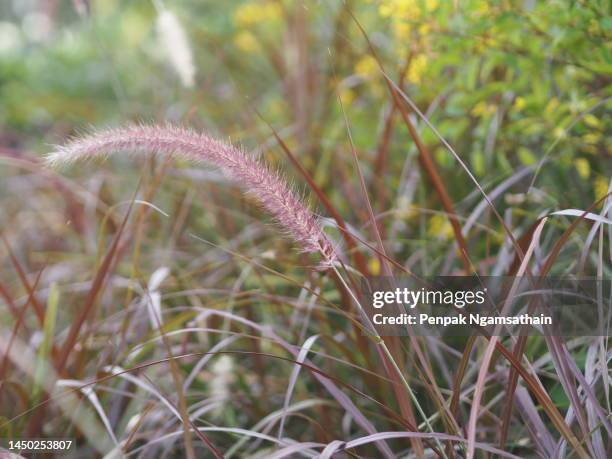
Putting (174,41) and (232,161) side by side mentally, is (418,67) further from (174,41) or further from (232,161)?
(232,161)

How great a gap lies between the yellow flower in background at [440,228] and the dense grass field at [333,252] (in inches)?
1.7

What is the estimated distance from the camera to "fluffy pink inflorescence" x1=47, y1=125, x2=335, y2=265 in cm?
111

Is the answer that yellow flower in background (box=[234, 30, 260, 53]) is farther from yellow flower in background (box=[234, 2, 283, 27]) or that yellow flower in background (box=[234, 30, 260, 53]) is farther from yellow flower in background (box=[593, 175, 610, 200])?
yellow flower in background (box=[593, 175, 610, 200])

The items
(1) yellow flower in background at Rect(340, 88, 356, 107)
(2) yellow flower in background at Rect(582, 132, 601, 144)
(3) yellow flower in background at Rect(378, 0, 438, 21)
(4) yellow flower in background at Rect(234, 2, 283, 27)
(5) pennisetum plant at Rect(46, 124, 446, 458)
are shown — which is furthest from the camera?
(4) yellow flower in background at Rect(234, 2, 283, 27)

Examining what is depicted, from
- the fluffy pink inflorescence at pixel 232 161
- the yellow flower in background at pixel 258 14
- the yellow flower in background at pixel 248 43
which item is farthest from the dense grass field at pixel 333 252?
the yellow flower in background at pixel 248 43

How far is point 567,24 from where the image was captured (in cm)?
160

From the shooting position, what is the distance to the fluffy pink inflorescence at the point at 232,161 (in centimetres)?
111

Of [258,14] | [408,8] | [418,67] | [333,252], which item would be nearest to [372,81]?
[418,67]

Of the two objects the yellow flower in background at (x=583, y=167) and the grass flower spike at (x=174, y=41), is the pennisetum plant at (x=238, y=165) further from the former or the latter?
the yellow flower in background at (x=583, y=167)

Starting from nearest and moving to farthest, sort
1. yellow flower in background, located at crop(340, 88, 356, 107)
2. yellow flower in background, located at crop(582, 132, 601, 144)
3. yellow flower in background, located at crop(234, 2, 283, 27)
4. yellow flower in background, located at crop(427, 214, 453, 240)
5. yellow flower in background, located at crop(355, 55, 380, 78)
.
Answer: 1. yellow flower in background, located at crop(582, 132, 601, 144)
2. yellow flower in background, located at crop(427, 214, 453, 240)
3. yellow flower in background, located at crop(355, 55, 380, 78)
4. yellow flower in background, located at crop(340, 88, 356, 107)
5. yellow flower in background, located at crop(234, 2, 283, 27)

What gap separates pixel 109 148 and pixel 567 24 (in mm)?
1203

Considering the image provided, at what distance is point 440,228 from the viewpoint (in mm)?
2125

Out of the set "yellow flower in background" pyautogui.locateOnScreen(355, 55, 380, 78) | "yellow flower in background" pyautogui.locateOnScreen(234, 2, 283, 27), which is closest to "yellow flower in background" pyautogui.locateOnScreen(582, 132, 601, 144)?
"yellow flower in background" pyautogui.locateOnScreen(355, 55, 380, 78)

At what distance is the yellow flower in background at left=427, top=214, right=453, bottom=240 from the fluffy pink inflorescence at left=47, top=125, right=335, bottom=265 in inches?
37.6
